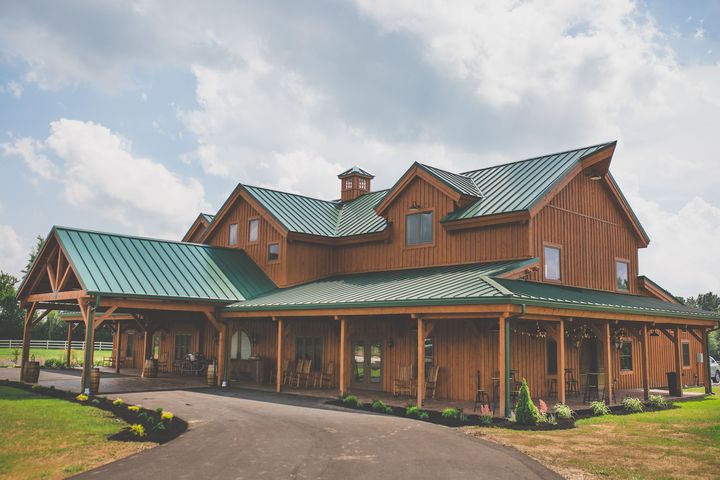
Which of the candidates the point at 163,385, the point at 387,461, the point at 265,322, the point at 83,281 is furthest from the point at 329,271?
the point at 387,461

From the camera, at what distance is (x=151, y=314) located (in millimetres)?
28469

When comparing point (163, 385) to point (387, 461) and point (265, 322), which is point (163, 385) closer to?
point (265, 322)

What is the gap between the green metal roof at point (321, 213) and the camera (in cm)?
2625

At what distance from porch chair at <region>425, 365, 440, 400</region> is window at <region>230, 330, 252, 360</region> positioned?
9357 millimetres

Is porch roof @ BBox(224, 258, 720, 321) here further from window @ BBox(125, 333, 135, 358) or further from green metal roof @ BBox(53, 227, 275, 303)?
window @ BBox(125, 333, 135, 358)

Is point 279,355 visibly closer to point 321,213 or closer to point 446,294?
point 446,294

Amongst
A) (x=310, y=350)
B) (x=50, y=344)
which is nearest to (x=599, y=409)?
(x=310, y=350)

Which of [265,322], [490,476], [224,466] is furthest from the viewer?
[265,322]

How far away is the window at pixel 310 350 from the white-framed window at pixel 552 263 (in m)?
8.34

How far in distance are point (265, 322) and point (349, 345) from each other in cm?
455

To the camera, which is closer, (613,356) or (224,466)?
(224,466)

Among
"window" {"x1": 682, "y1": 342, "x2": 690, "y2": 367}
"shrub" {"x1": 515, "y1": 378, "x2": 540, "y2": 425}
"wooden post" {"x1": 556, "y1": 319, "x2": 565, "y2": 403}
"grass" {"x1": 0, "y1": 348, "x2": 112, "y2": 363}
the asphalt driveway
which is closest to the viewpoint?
the asphalt driveway

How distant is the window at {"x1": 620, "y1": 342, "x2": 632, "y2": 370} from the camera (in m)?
24.3

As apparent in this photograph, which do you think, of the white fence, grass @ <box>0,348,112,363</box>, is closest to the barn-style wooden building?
grass @ <box>0,348,112,363</box>
